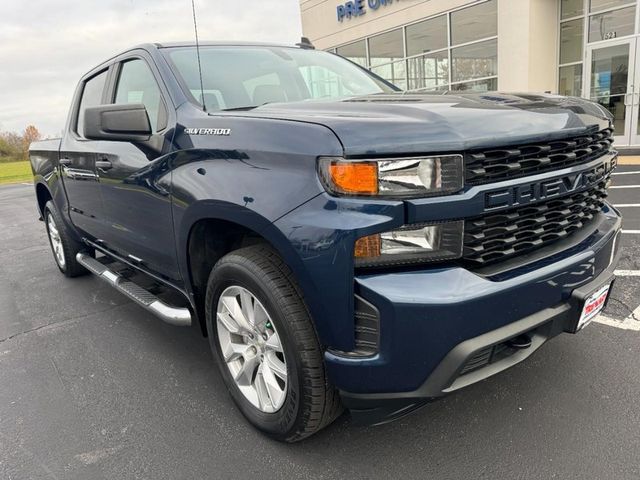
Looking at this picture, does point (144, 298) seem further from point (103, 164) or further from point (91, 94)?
point (91, 94)

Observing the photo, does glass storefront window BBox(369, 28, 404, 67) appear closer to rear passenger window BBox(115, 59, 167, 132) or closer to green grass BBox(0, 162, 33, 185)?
rear passenger window BBox(115, 59, 167, 132)

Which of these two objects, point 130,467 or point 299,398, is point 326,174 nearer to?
point 299,398

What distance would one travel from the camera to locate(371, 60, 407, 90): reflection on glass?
1483 cm

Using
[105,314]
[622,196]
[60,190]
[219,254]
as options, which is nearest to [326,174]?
[219,254]

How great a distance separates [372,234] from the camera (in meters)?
1.71

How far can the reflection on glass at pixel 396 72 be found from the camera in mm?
14828

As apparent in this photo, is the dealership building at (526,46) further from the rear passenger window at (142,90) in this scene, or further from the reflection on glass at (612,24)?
the rear passenger window at (142,90)

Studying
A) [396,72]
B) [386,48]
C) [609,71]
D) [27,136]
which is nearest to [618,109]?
[609,71]

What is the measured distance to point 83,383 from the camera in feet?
9.89

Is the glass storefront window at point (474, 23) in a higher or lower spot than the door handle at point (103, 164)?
higher

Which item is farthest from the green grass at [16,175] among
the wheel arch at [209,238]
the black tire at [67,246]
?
the wheel arch at [209,238]

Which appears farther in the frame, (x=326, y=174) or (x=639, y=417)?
(x=639, y=417)

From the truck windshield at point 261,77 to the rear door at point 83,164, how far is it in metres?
1.07

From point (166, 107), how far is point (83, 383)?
1697 mm
